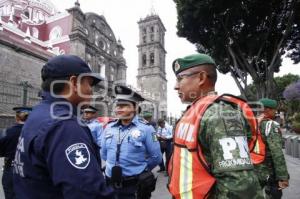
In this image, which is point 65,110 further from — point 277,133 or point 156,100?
point 156,100

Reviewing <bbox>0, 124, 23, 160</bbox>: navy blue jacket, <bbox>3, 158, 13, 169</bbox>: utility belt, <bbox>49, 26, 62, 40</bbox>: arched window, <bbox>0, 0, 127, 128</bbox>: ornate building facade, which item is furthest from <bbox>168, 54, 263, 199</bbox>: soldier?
<bbox>49, 26, 62, 40</bbox>: arched window

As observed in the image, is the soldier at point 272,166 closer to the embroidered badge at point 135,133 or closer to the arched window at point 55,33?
the embroidered badge at point 135,133

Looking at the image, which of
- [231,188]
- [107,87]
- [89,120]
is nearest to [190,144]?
[231,188]

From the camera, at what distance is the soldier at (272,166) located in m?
2.82

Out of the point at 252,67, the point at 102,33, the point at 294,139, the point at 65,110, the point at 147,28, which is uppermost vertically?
the point at 147,28

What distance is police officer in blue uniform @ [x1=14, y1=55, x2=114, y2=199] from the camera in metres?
1.32

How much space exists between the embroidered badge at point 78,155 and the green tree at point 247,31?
443 inches

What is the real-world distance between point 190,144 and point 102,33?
3935 centimetres

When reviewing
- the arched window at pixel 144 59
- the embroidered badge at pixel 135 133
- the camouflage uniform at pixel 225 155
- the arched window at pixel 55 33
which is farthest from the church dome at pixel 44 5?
the camouflage uniform at pixel 225 155

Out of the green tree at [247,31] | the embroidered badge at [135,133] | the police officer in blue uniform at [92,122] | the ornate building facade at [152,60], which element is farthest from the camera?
the ornate building facade at [152,60]

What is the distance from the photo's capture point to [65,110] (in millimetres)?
1528

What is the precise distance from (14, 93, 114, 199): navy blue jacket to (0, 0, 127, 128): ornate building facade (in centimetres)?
1668

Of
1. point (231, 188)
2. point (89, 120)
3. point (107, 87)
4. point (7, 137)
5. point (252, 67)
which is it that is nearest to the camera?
point (231, 188)

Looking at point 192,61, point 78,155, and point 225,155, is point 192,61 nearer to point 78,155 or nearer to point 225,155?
point 225,155
